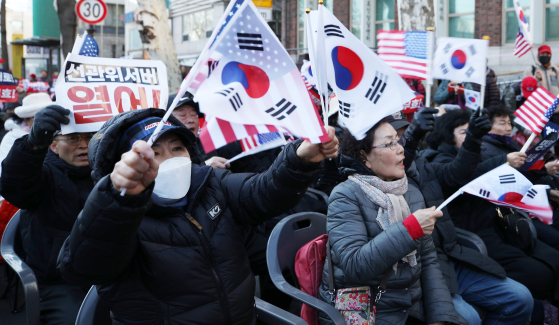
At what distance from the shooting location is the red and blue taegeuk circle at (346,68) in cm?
230

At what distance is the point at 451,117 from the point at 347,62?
228cm

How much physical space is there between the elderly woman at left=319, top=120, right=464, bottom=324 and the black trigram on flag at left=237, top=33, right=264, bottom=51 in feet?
3.59

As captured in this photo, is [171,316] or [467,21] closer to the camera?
[171,316]

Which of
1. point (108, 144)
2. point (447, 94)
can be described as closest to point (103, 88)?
point (108, 144)

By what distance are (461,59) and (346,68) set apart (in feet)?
9.46

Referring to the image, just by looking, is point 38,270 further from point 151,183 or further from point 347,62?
point 347,62

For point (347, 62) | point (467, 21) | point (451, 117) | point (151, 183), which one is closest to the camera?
point (151, 183)

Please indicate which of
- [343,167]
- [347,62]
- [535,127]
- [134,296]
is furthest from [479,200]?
[134,296]

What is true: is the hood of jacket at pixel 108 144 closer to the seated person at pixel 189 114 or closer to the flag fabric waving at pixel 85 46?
the flag fabric waving at pixel 85 46

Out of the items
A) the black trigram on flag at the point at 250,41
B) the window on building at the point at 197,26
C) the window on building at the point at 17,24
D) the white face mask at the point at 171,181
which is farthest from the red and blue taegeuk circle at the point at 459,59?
the window on building at the point at 17,24

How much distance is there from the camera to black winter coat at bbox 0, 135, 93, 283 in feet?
9.11

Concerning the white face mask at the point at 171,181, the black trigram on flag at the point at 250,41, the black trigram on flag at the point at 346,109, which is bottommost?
the white face mask at the point at 171,181

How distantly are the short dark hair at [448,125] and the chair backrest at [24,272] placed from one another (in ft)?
10.5

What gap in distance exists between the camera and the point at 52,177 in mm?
3031
